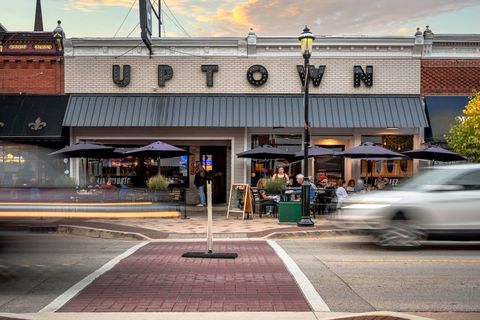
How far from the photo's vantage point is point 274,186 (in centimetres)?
1994

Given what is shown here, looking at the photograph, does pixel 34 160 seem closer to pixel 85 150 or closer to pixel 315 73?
pixel 85 150

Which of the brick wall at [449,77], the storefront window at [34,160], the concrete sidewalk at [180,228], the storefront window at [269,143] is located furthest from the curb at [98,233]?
the brick wall at [449,77]

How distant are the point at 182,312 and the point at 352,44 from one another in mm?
19433

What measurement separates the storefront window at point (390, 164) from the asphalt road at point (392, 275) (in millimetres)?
11791

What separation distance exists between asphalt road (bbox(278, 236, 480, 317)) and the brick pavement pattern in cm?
54

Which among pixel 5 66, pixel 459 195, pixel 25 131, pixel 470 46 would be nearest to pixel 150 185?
pixel 25 131

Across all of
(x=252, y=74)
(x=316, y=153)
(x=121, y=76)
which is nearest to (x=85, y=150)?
(x=121, y=76)

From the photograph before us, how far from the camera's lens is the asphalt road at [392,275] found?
23.7 feet

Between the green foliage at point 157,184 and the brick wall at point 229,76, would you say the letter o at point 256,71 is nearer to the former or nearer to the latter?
the brick wall at point 229,76

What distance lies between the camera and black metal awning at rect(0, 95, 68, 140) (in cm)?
2341

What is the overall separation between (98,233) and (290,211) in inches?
220

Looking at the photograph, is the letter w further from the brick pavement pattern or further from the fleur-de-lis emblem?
the brick pavement pattern

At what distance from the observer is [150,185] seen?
20.4 metres

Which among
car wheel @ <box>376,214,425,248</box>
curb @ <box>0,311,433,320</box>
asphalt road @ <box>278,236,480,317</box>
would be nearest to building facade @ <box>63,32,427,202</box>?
asphalt road @ <box>278,236,480,317</box>
